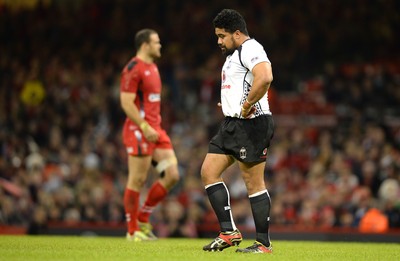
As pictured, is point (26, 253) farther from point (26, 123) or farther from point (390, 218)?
point (26, 123)

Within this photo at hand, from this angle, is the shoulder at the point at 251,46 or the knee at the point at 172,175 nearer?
the shoulder at the point at 251,46

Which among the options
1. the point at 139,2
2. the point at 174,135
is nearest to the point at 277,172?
the point at 174,135

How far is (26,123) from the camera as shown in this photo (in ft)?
A: 58.6

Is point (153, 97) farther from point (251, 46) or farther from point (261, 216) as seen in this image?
point (261, 216)

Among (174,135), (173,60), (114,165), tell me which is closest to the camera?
(114,165)

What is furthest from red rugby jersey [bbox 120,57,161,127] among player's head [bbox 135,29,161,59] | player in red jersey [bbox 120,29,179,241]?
player's head [bbox 135,29,161,59]

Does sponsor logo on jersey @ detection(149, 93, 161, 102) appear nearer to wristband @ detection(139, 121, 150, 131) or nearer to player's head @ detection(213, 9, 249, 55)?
wristband @ detection(139, 121, 150, 131)

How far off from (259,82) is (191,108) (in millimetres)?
11160

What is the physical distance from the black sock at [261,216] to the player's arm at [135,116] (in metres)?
2.33

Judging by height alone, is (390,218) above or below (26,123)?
below

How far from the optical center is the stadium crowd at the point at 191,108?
14688 millimetres

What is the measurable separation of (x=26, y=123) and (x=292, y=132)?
5605mm

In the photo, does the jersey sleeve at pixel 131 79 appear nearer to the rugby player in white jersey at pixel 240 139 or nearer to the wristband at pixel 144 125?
the wristband at pixel 144 125

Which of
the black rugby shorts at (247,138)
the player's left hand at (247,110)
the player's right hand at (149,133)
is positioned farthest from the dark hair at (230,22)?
the player's right hand at (149,133)
